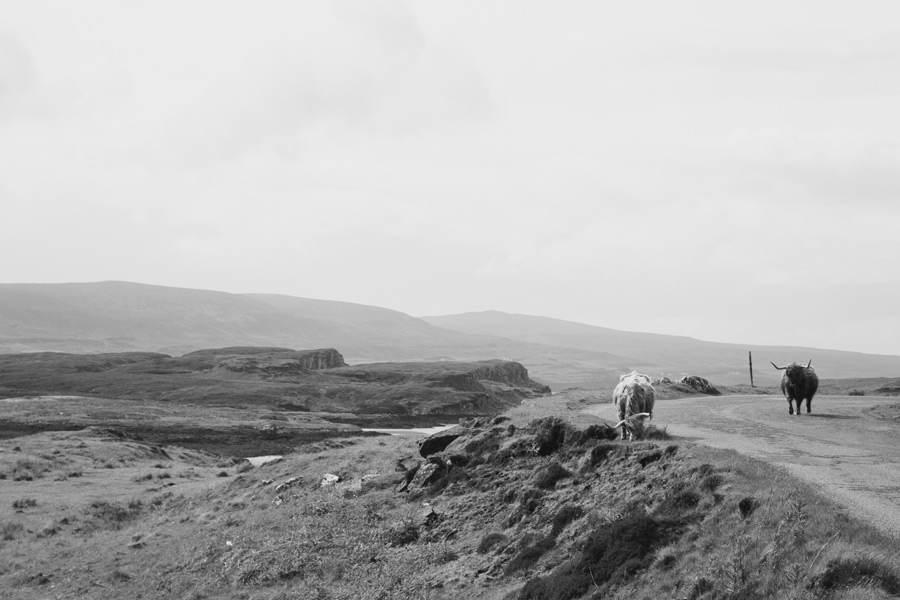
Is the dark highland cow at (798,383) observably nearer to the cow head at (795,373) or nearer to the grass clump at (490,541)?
the cow head at (795,373)

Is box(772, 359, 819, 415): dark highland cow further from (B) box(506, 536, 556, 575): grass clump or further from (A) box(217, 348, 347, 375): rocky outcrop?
(A) box(217, 348, 347, 375): rocky outcrop

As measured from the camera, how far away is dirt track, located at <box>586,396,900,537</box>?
16.3m

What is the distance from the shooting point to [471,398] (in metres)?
139

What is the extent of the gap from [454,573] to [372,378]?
151 m

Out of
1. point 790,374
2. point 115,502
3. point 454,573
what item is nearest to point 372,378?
point 115,502

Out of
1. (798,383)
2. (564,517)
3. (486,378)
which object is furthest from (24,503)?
(486,378)

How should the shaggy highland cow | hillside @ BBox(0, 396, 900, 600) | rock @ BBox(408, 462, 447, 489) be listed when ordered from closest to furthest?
1. hillside @ BBox(0, 396, 900, 600)
2. the shaggy highland cow
3. rock @ BBox(408, 462, 447, 489)

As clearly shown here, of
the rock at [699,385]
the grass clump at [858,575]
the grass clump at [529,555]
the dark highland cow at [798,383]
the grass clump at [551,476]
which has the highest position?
the dark highland cow at [798,383]

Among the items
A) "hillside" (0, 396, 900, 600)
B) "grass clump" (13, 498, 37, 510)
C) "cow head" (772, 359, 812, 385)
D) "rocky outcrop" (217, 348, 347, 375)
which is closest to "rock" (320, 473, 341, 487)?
"hillside" (0, 396, 900, 600)

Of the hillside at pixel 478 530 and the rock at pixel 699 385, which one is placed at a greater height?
the rock at pixel 699 385

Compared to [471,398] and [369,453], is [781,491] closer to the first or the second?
[369,453]

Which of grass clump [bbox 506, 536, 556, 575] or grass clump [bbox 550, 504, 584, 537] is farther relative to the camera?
grass clump [bbox 550, 504, 584, 537]

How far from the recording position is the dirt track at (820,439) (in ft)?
53.6

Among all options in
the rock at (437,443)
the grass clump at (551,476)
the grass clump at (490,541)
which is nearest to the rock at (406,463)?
the rock at (437,443)
